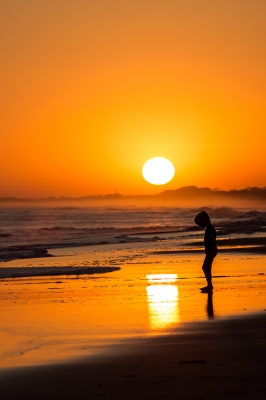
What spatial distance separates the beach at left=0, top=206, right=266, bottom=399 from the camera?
602 centimetres

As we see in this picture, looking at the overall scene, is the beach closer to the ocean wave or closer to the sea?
the ocean wave

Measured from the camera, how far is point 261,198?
191000 millimetres

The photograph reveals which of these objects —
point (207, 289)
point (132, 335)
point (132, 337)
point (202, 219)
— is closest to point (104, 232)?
point (202, 219)

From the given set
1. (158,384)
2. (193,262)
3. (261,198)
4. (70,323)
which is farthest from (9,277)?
(261,198)

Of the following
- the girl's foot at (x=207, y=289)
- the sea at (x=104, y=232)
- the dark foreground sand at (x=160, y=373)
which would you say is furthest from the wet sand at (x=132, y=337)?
the sea at (x=104, y=232)

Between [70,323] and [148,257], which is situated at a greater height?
[148,257]

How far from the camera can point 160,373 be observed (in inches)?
251

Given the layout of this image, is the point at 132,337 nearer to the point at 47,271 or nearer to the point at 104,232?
the point at 47,271

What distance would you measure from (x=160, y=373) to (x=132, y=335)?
1.85 m

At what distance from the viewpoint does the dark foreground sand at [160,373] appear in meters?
5.76

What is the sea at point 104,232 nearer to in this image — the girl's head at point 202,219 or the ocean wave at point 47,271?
the ocean wave at point 47,271

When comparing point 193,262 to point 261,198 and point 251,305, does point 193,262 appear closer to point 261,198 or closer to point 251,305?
point 251,305

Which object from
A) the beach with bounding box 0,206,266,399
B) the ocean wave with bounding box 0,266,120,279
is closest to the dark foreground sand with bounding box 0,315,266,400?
the beach with bounding box 0,206,266,399

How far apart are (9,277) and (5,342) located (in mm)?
8061
